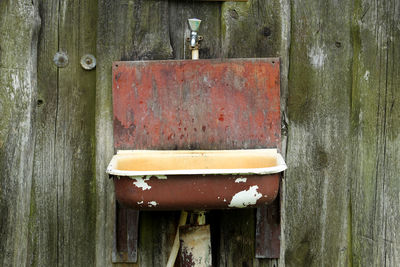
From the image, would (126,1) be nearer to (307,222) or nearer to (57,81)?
(57,81)

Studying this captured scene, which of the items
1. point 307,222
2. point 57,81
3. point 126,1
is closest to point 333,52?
point 307,222

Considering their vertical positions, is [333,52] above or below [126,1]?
below

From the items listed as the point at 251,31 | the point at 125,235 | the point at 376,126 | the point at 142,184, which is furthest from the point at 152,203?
the point at 376,126

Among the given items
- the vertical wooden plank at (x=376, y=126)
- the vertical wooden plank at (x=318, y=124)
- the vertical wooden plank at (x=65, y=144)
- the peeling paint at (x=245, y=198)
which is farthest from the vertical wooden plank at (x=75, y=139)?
the vertical wooden plank at (x=376, y=126)

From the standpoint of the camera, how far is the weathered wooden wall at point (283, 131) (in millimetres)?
1699

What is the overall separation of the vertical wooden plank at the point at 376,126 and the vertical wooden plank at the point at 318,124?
0.12 feet

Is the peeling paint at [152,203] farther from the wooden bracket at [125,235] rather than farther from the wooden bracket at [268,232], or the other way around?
the wooden bracket at [268,232]

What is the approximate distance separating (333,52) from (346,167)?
427 mm

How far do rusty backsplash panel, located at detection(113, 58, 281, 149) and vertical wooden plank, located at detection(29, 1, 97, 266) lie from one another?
0.51ft

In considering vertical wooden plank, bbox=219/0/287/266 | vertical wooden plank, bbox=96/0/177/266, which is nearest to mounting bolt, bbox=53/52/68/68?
vertical wooden plank, bbox=96/0/177/266

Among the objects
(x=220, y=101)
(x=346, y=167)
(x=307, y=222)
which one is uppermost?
(x=220, y=101)

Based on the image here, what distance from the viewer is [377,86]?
5.67 ft

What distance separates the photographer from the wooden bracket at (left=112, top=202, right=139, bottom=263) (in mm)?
1688

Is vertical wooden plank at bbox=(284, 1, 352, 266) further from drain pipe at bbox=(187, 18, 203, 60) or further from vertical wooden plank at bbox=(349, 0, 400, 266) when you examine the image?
drain pipe at bbox=(187, 18, 203, 60)
